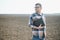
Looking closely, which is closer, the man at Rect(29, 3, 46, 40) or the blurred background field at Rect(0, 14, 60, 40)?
the man at Rect(29, 3, 46, 40)

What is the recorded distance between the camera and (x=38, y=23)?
224 cm

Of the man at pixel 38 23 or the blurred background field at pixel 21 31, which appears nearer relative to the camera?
the man at pixel 38 23

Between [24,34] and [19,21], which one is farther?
[19,21]

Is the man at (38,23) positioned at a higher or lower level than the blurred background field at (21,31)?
higher

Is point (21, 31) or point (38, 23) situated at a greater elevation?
point (38, 23)

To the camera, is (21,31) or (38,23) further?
(21,31)

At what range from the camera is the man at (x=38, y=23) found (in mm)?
2213

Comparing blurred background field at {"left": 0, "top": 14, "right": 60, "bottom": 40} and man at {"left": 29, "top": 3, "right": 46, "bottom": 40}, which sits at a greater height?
man at {"left": 29, "top": 3, "right": 46, "bottom": 40}

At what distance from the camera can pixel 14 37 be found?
319 cm

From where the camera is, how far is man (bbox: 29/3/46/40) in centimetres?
221
